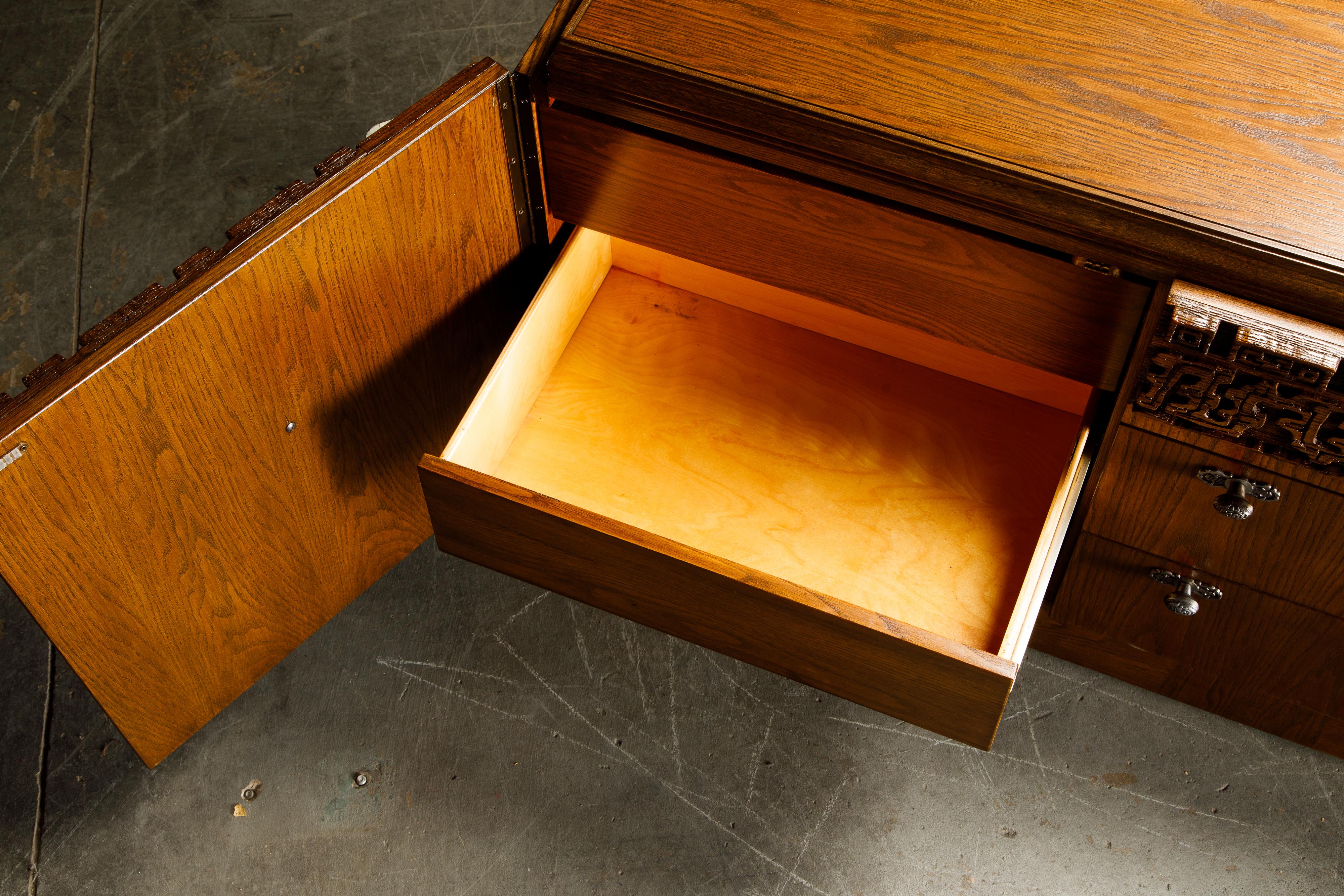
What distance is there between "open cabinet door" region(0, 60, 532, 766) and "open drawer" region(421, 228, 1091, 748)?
A: 12cm

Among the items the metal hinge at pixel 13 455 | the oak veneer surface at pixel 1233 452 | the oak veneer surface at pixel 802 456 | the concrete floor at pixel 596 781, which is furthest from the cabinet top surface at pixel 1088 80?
the concrete floor at pixel 596 781

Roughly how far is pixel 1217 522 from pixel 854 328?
1.56 ft

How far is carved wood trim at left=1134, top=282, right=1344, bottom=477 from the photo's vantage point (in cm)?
93

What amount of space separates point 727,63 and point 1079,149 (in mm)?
318

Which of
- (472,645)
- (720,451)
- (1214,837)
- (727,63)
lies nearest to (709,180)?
(727,63)

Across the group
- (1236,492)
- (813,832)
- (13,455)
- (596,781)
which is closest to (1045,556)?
(1236,492)

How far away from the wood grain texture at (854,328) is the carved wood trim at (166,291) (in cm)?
37

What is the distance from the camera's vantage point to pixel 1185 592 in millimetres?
1208

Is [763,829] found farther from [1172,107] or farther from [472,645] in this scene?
[1172,107]

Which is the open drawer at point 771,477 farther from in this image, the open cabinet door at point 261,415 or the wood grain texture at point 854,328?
the open cabinet door at point 261,415

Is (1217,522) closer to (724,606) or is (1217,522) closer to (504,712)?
(724,606)

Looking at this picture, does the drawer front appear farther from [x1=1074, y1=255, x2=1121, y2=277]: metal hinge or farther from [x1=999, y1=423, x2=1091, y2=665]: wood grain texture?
[x1=1074, y1=255, x2=1121, y2=277]: metal hinge

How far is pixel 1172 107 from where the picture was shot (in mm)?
996

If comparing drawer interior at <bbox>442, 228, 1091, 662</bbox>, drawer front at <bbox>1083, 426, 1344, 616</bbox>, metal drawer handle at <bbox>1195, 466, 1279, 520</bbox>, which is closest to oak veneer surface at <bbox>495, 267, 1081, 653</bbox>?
drawer interior at <bbox>442, 228, 1091, 662</bbox>
